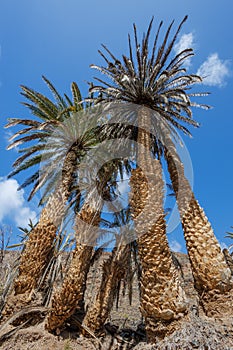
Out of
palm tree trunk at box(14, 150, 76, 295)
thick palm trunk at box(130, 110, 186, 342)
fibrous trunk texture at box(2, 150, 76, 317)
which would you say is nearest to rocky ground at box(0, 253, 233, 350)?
thick palm trunk at box(130, 110, 186, 342)

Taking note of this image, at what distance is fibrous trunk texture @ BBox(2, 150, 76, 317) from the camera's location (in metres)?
8.30

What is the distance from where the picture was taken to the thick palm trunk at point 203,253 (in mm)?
5789

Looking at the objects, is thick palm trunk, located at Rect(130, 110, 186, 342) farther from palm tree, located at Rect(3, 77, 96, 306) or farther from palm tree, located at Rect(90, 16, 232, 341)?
palm tree, located at Rect(3, 77, 96, 306)

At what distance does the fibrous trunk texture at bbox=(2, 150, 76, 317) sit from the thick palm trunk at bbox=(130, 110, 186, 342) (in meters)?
3.68

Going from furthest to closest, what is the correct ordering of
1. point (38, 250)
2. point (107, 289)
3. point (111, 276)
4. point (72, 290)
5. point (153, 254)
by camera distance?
point (111, 276) → point (107, 289) → point (38, 250) → point (72, 290) → point (153, 254)

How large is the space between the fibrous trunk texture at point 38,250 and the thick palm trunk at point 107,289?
2.67 m

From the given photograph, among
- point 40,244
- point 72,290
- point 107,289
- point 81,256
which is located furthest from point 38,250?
point 107,289

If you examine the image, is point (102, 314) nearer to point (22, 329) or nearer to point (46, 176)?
point (22, 329)

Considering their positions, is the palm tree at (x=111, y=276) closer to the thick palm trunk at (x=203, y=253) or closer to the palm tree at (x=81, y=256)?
the palm tree at (x=81, y=256)

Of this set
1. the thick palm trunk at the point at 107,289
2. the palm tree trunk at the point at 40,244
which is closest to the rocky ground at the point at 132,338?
the thick palm trunk at the point at 107,289

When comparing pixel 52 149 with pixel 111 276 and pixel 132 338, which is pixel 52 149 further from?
pixel 132 338

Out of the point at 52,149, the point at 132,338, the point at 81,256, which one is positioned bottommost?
the point at 132,338

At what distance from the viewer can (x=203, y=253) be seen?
629 centimetres

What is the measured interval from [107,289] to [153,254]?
4.87m
